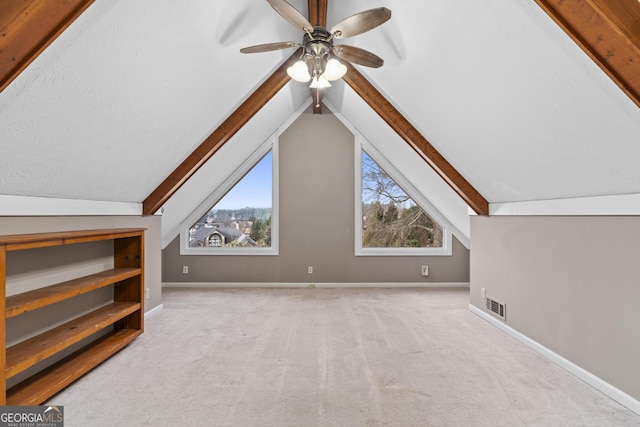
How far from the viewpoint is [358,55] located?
218 centimetres

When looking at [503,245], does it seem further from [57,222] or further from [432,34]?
[57,222]

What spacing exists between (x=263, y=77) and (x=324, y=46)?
1.16 m

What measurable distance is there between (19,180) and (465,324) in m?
3.78

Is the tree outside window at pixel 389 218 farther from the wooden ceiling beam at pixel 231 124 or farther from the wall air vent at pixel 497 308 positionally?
the wooden ceiling beam at pixel 231 124

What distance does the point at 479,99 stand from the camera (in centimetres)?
218

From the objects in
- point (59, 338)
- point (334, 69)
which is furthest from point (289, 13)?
point (59, 338)

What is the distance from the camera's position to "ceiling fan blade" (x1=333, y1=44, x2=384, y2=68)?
7.01 feet

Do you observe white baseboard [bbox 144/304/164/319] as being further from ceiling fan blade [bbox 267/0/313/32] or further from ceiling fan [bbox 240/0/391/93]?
ceiling fan blade [bbox 267/0/313/32]

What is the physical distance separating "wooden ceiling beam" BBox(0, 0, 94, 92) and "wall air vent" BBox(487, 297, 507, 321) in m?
3.74

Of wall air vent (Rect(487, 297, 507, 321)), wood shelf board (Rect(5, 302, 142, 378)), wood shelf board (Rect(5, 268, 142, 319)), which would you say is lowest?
wall air vent (Rect(487, 297, 507, 321))

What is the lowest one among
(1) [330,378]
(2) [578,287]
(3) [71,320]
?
(1) [330,378]

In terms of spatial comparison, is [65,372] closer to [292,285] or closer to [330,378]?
[330,378]

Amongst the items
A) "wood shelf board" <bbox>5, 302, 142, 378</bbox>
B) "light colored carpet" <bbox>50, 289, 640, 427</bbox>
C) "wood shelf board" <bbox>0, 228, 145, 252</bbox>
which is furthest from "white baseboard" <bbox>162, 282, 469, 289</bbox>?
"wood shelf board" <bbox>0, 228, 145, 252</bbox>

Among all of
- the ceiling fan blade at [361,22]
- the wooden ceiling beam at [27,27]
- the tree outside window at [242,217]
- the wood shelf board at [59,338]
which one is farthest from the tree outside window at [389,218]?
the wooden ceiling beam at [27,27]
